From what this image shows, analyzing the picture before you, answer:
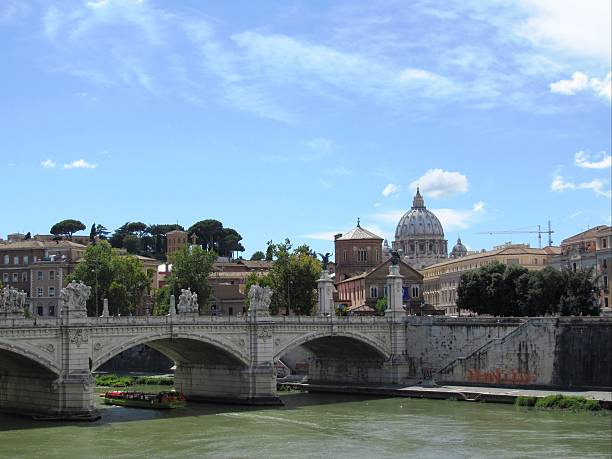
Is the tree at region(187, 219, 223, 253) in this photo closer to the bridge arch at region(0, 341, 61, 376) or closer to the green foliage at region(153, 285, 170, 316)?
Result: the green foliage at region(153, 285, 170, 316)

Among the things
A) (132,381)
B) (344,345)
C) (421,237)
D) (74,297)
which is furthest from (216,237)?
(74,297)

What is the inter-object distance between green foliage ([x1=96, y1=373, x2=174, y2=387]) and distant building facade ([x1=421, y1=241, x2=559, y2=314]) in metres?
41.4

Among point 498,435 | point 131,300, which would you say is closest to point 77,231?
point 131,300

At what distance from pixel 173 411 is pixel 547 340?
19.5 metres

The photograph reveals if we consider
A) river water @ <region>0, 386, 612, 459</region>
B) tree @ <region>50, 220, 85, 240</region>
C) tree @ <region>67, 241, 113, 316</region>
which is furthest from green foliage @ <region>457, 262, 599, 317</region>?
tree @ <region>50, 220, 85, 240</region>

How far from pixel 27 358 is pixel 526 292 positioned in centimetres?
3356

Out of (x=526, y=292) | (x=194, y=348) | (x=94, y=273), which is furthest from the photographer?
(x=94, y=273)

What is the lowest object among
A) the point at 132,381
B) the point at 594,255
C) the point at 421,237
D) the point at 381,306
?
the point at 132,381

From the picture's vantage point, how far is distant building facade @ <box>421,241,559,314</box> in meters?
102

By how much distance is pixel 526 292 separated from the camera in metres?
66.1

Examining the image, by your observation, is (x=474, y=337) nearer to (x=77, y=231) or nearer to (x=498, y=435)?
(x=498, y=435)

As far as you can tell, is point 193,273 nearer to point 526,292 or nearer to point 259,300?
point 526,292

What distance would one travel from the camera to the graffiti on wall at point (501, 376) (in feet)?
180

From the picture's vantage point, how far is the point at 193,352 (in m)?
53.7
